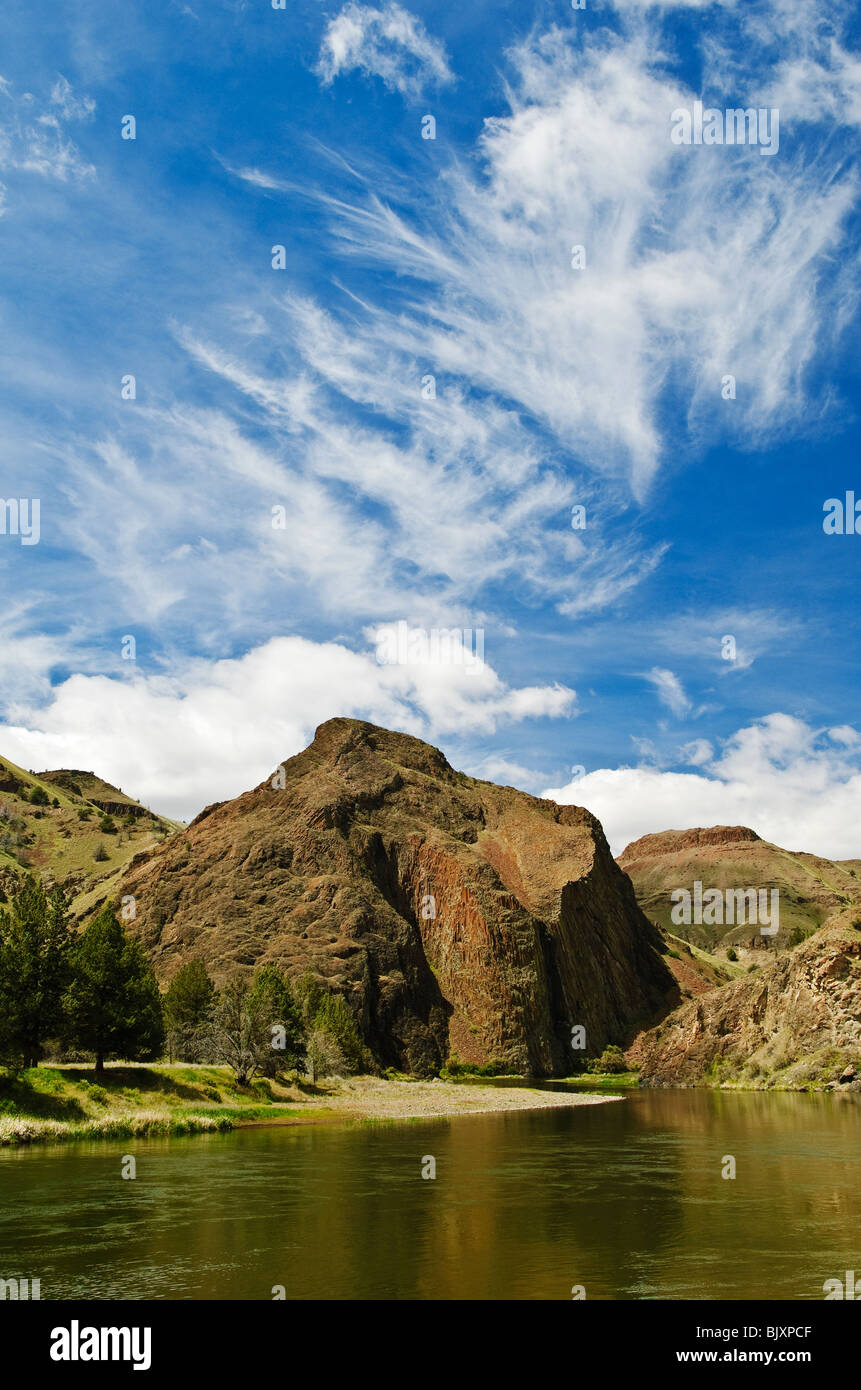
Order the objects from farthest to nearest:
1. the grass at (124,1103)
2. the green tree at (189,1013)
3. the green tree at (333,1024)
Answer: the green tree at (333,1024), the green tree at (189,1013), the grass at (124,1103)

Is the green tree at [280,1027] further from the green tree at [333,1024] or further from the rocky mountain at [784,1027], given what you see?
the rocky mountain at [784,1027]

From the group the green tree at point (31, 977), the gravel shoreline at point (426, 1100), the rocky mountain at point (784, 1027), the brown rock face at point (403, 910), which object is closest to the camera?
the green tree at point (31, 977)

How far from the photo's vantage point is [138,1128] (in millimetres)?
55031

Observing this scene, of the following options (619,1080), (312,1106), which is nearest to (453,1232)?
(312,1106)

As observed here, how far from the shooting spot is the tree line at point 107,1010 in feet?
190

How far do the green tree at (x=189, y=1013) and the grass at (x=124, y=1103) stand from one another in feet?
29.6

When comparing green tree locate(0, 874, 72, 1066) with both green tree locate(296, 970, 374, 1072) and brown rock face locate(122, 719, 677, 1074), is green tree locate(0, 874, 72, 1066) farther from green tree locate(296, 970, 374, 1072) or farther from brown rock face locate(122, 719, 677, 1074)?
brown rock face locate(122, 719, 677, 1074)

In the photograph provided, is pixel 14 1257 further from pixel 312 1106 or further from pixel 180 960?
pixel 180 960

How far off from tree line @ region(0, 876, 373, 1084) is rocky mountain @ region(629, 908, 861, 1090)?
51298 mm

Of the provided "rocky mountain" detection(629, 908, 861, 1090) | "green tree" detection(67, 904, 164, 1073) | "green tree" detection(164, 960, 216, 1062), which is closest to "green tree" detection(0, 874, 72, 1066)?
"green tree" detection(67, 904, 164, 1073)

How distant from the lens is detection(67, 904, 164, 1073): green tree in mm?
61656

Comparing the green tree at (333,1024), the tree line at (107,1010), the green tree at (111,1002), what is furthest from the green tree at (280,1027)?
the green tree at (111,1002)

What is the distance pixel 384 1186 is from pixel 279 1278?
14943 millimetres
